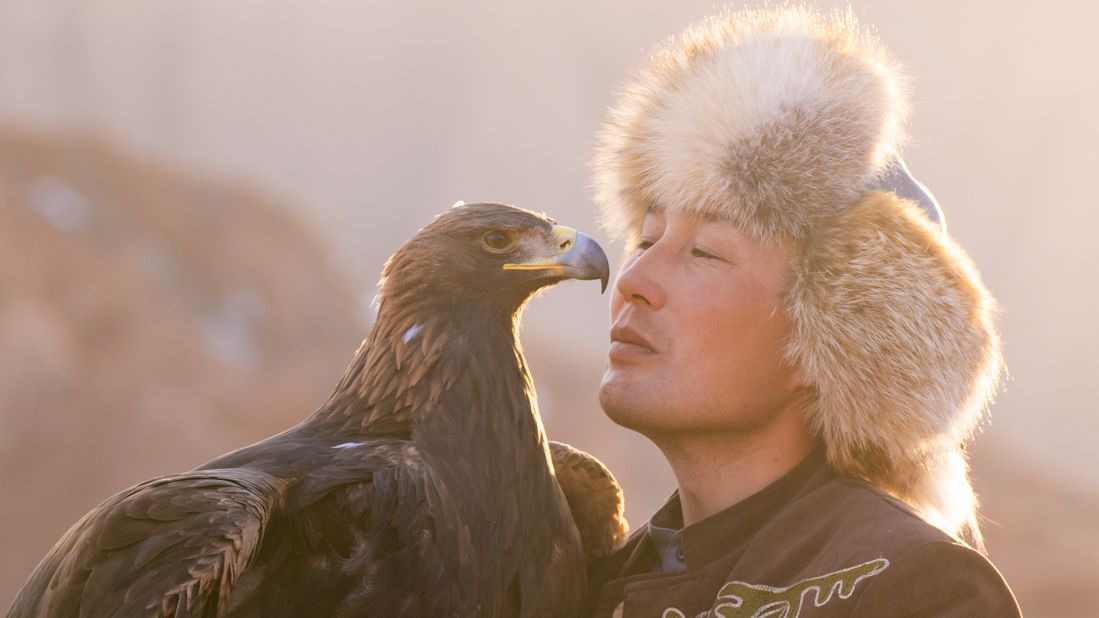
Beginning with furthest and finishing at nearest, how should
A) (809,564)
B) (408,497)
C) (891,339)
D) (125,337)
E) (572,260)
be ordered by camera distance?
(125,337) → (572,260) → (891,339) → (408,497) → (809,564)

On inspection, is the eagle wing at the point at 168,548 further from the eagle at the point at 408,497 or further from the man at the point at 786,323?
the man at the point at 786,323

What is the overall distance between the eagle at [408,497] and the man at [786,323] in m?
0.32

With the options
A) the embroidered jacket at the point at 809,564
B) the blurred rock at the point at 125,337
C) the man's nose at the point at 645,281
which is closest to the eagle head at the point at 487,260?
the man's nose at the point at 645,281

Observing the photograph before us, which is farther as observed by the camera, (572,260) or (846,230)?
(572,260)

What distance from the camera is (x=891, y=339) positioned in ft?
10.5

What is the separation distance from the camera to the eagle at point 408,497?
2824 millimetres

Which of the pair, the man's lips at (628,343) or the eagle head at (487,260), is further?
the eagle head at (487,260)

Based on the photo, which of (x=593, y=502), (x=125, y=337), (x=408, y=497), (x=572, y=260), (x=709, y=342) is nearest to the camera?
(x=408, y=497)

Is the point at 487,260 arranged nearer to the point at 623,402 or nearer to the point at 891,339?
the point at 623,402

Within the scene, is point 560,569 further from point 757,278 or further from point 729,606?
point 757,278

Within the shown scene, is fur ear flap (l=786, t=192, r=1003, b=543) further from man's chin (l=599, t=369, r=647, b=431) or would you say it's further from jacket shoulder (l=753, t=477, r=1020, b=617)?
man's chin (l=599, t=369, r=647, b=431)

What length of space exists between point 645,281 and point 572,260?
1.28 feet

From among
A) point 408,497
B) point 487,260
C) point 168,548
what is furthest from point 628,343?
point 168,548

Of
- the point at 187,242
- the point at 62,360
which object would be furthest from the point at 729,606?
the point at 187,242
